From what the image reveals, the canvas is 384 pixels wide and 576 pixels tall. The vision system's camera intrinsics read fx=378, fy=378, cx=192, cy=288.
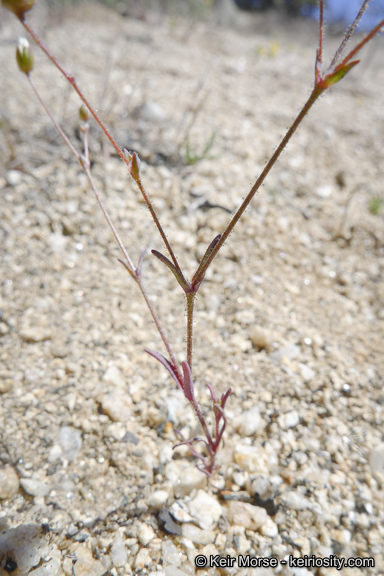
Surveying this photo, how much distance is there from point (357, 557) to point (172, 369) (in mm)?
848

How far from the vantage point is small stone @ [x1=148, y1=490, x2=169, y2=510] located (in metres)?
1.23

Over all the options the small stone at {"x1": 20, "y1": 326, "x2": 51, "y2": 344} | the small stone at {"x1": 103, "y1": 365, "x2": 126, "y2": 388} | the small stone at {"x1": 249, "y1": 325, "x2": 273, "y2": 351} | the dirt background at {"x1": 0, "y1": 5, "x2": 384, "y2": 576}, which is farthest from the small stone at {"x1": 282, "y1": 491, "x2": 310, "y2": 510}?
the small stone at {"x1": 20, "y1": 326, "x2": 51, "y2": 344}

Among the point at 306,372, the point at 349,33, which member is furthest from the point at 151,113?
the point at 349,33

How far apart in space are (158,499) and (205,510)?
16 cm

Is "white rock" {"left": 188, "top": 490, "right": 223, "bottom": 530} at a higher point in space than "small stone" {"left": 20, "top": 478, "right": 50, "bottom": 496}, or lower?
higher

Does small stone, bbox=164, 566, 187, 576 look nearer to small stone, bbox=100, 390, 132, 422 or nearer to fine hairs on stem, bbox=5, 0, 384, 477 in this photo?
fine hairs on stem, bbox=5, 0, 384, 477

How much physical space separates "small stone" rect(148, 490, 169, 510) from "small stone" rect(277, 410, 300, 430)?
50 centimetres

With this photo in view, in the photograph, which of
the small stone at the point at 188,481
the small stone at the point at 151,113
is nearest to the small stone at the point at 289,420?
the small stone at the point at 188,481

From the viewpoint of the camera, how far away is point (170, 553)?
1.13 metres

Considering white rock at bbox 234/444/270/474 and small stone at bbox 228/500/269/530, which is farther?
white rock at bbox 234/444/270/474

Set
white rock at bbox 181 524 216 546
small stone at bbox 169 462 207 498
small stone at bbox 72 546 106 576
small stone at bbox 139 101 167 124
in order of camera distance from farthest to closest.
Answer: small stone at bbox 139 101 167 124 < small stone at bbox 169 462 207 498 < white rock at bbox 181 524 216 546 < small stone at bbox 72 546 106 576

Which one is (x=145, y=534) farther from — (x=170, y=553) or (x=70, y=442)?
→ (x=70, y=442)

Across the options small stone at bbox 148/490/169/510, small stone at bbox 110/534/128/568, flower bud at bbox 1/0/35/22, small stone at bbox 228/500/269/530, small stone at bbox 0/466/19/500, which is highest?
flower bud at bbox 1/0/35/22

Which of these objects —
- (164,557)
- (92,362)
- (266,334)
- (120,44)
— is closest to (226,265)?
(266,334)
